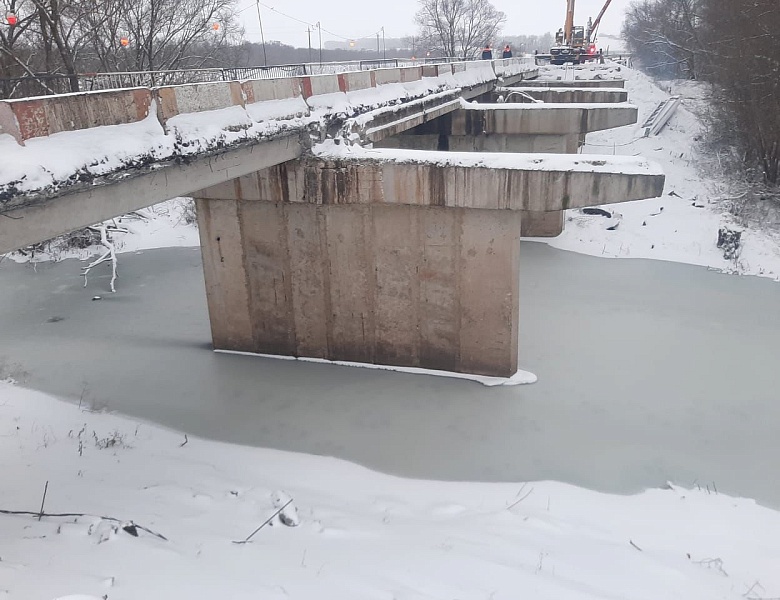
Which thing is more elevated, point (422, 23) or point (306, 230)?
point (422, 23)

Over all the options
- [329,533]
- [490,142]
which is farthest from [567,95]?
[329,533]

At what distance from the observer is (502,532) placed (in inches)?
254

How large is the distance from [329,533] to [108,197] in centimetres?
398

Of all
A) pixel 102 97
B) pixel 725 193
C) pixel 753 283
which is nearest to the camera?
pixel 102 97

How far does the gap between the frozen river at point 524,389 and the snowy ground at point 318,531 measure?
1.85 ft

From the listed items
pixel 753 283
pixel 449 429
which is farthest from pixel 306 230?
pixel 753 283

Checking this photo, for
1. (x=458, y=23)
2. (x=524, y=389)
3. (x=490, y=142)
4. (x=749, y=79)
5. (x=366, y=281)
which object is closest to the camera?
(x=524, y=389)

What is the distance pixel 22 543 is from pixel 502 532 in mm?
4509

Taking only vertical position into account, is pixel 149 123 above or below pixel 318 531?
above

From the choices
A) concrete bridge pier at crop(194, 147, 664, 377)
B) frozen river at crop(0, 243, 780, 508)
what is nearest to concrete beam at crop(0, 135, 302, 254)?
concrete bridge pier at crop(194, 147, 664, 377)

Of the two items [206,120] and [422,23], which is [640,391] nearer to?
[206,120]

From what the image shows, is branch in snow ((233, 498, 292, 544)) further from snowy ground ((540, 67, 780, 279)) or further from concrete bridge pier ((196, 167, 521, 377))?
snowy ground ((540, 67, 780, 279))

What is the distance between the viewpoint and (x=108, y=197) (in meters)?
6.22

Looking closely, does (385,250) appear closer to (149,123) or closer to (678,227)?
(149,123)
